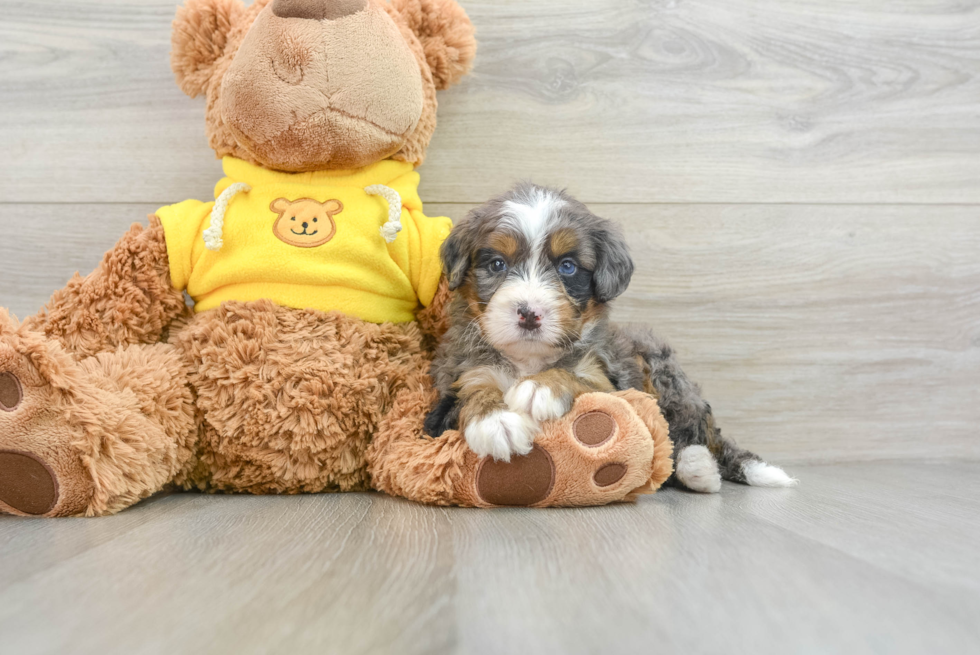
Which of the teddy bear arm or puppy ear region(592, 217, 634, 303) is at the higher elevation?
puppy ear region(592, 217, 634, 303)

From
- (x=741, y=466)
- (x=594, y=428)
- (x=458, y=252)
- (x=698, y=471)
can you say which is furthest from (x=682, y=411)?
(x=458, y=252)

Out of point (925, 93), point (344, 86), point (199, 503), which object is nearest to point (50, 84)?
point (344, 86)

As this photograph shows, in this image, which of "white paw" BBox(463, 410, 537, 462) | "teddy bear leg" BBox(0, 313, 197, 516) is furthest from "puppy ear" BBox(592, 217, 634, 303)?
"teddy bear leg" BBox(0, 313, 197, 516)

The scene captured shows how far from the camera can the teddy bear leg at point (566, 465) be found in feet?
4.74

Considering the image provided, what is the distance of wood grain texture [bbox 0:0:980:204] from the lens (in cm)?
212

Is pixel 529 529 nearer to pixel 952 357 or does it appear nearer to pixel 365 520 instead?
pixel 365 520

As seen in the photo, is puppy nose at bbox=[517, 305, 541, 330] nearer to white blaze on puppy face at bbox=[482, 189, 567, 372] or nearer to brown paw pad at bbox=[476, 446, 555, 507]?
white blaze on puppy face at bbox=[482, 189, 567, 372]

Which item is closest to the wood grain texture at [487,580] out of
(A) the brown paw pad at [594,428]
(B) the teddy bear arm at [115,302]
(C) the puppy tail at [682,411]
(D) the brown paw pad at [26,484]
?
(D) the brown paw pad at [26,484]

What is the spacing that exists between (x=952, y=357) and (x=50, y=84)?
297cm

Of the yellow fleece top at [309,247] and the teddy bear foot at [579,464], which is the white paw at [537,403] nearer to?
the teddy bear foot at [579,464]

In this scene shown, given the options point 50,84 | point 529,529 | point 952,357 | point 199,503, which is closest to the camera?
point 529,529

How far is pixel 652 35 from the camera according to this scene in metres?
2.19

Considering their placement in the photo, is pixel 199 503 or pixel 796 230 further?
pixel 796 230

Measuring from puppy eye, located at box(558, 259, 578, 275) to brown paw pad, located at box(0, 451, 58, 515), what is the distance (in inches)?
43.9
